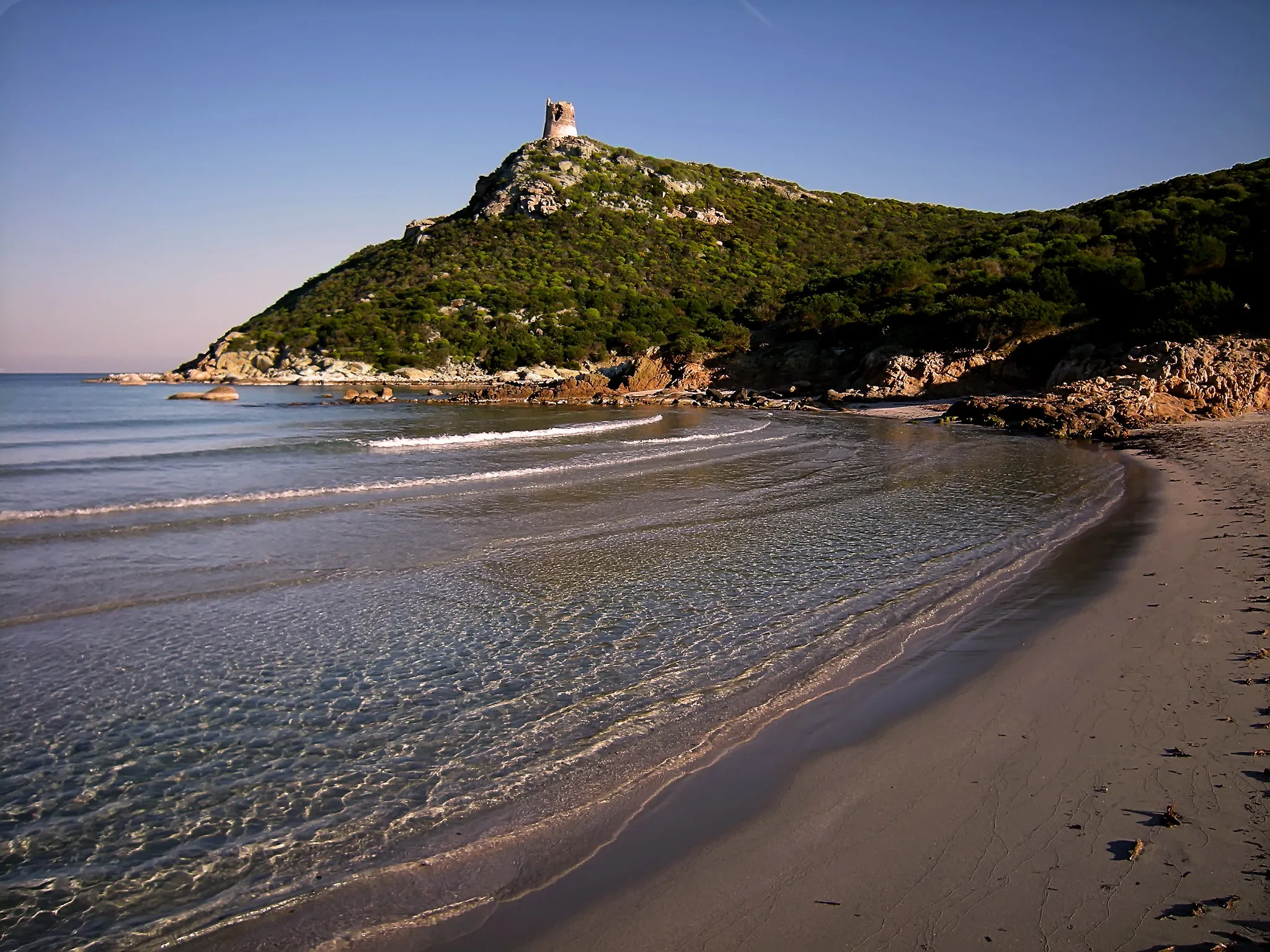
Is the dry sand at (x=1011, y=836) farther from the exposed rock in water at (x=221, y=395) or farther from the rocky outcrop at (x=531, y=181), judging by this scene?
the rocky outcrop at (x=531, y=181)

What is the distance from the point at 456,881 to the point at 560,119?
11227cm

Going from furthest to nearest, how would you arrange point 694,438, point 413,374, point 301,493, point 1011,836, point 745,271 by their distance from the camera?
point 745,271
point 413,374
point 694,438
point 301,493
point 1011,836

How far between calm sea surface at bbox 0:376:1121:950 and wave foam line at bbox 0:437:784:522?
0.31 ft

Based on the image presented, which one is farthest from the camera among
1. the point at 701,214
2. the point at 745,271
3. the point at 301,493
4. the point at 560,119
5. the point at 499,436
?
the point at 560,119

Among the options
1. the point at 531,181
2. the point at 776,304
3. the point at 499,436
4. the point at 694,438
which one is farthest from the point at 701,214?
the point at 499,436

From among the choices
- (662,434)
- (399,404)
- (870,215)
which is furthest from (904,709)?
(870,215)

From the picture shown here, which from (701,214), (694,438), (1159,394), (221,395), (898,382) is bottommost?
(694,438)

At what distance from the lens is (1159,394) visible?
25.9m

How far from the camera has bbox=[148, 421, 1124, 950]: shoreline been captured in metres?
3.44

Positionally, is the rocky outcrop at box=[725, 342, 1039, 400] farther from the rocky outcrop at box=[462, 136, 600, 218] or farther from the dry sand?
the rocky outcrop at box=[462, 136, 600, 218]

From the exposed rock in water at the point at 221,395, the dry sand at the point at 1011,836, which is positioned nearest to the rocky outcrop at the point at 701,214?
the exposed rock in water at the point at 221,395

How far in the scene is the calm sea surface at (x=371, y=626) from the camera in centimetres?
421

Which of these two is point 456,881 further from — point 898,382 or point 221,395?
point 221,395

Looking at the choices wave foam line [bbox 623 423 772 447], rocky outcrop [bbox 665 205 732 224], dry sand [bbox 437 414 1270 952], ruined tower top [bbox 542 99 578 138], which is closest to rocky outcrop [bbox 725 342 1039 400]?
wave foam line [bbox 623 423 772 447]
